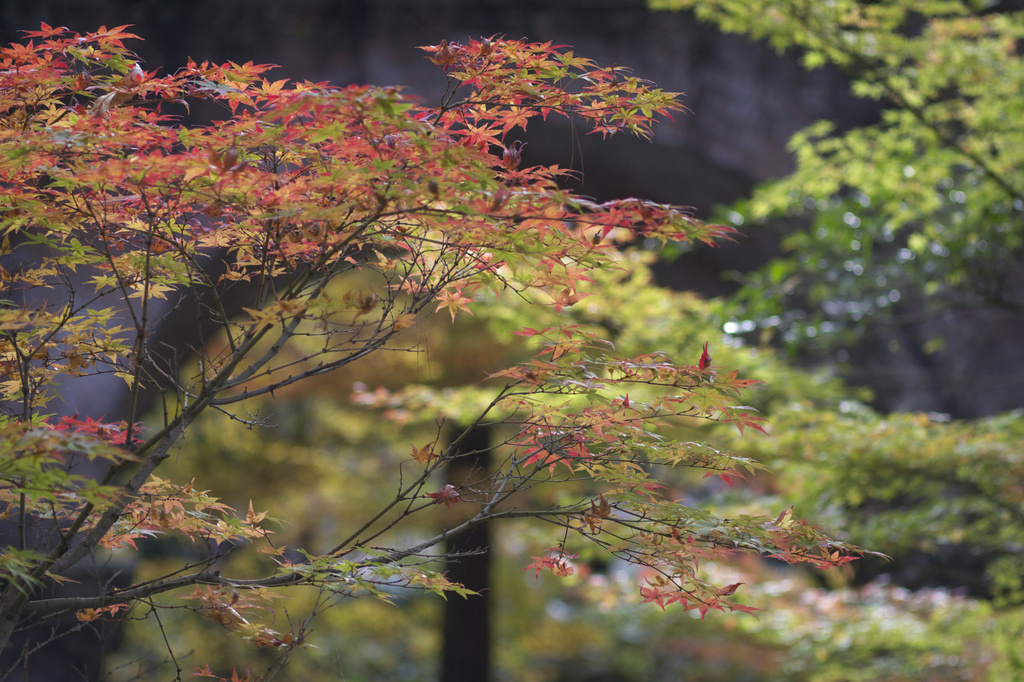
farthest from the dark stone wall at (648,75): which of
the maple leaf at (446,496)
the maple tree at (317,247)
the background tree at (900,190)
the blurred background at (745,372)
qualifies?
the maple leaf at (446,496)

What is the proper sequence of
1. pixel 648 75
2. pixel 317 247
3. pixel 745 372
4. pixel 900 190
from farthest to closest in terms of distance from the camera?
pixel 648 75 < pixel 745 372 < pixel 900 190 < pixel 317 247

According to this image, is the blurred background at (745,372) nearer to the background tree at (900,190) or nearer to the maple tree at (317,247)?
the background tree at (900,190)

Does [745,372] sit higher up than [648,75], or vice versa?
[648,75]

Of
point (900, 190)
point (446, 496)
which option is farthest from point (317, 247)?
point (900, 190)

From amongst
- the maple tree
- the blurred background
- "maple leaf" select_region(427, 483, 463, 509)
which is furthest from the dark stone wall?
"maple leaf" select_region(427, 483, 463, 509)

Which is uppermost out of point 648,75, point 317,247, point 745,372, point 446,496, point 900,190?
point 648,75

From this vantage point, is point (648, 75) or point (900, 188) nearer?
point (900, 188)

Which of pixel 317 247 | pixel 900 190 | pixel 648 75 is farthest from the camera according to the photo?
pixel 648 75

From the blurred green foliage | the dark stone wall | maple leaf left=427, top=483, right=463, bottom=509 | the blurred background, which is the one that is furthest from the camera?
the dark stone wall

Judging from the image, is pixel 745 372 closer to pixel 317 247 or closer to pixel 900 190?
pixel 900 190

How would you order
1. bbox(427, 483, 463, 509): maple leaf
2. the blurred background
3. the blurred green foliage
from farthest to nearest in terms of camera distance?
the blurred background < the blurred green foliage < bbox(427, 483, 463, 509): maple leaf

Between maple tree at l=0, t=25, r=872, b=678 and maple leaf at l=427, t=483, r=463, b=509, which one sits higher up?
Result: maple tree at l=0, t=25, r=872, b=678

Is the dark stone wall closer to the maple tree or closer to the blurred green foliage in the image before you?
the blurred green foliage

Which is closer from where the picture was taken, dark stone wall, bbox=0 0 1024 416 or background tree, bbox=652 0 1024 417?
background tree, bbox=652 0 1024 417
